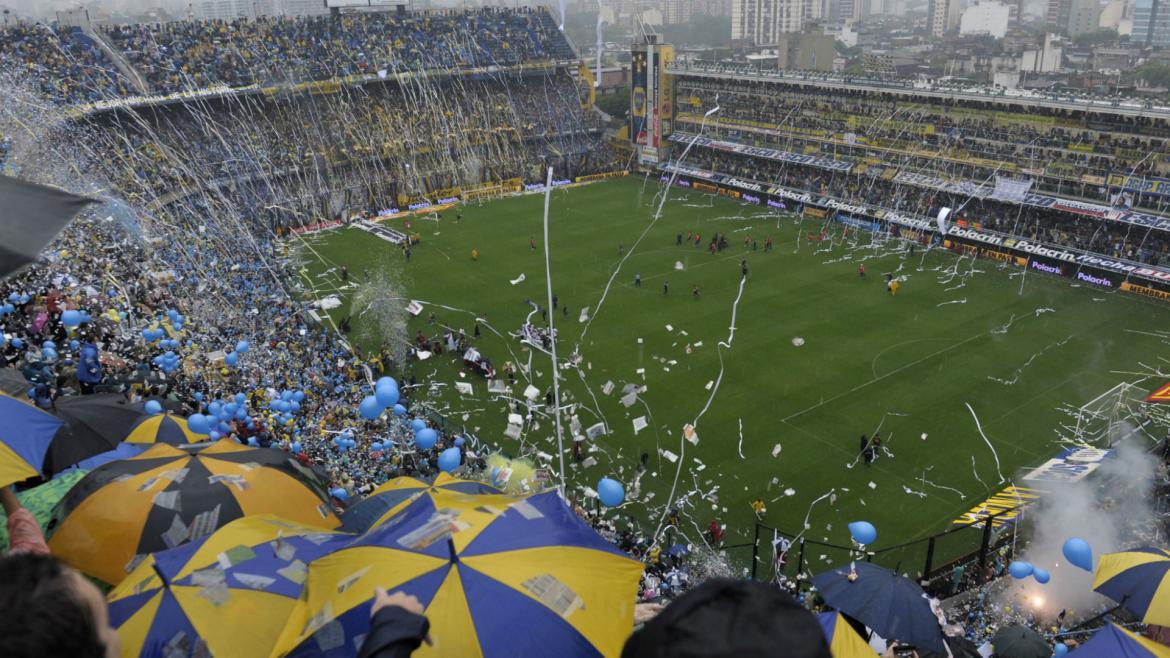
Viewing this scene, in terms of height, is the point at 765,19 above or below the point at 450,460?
above

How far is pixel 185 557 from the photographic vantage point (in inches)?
315

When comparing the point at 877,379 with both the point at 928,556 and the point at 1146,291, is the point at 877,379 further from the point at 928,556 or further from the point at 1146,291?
the point at 1146,291

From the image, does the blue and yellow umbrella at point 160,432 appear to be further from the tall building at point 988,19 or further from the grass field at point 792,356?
the tall building at point 988,19

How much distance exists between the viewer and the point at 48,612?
281 centimetres

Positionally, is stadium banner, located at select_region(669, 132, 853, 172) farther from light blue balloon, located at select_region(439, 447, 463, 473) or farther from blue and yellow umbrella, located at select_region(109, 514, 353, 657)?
blue and yellow umbrella, located at select_region(109, 514, 353, 657)

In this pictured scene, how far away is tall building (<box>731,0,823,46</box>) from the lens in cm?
15750

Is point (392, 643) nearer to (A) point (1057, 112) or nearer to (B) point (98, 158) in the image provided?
(B) point (98, 158)

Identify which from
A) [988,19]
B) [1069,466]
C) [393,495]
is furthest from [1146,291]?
[988,19]

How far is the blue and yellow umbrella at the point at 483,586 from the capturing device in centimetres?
630

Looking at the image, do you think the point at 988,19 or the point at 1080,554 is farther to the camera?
the point at 988,19

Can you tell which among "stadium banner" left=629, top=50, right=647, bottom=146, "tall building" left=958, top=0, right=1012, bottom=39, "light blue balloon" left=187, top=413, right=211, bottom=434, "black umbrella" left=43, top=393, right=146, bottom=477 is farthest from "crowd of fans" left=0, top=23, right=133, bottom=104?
"tall building" left=958, top=0, right=1012, bottom=39

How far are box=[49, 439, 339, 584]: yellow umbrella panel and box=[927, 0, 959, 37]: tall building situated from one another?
186 meters

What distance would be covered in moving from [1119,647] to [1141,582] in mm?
4495

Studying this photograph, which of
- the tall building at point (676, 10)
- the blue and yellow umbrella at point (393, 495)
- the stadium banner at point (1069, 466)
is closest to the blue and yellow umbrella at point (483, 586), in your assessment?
the blue and yellow umbrella at point (393, 495)
